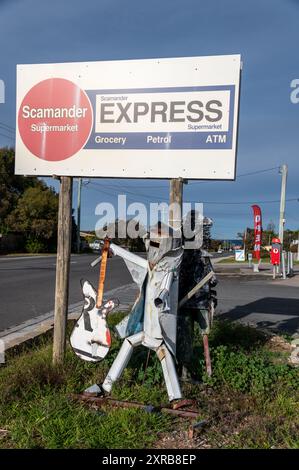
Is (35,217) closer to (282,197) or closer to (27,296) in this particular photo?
(282,197)

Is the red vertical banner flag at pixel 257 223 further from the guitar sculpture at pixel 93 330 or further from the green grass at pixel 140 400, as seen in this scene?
the guitar sculpture at pixel 93 330

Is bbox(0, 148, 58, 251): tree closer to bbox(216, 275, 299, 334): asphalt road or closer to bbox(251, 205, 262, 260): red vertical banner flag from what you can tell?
bbox(251, 205, 262, 260): red vertical banner flag

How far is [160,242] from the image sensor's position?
12.7 ft

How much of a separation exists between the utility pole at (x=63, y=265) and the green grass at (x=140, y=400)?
0.29 meters

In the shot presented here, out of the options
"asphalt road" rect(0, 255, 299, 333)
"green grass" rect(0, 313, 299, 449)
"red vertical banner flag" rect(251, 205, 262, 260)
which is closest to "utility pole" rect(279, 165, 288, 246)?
"red vertical banner flag" rect(251, 205, 262, 260)

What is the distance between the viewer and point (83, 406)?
3.84 metres

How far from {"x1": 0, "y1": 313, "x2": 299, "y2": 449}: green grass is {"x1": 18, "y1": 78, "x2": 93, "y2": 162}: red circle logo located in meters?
2.16

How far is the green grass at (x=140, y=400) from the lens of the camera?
3336 millimetres

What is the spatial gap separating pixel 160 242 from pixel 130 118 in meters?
1.56

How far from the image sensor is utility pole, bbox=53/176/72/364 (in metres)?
4.91

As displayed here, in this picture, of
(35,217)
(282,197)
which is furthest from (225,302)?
(35,217)

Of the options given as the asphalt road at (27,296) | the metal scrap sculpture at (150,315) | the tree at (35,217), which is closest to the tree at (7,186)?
the tree at (35,217)

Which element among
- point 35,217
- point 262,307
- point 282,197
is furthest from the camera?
point 35,217

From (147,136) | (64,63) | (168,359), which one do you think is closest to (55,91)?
(64,63)
